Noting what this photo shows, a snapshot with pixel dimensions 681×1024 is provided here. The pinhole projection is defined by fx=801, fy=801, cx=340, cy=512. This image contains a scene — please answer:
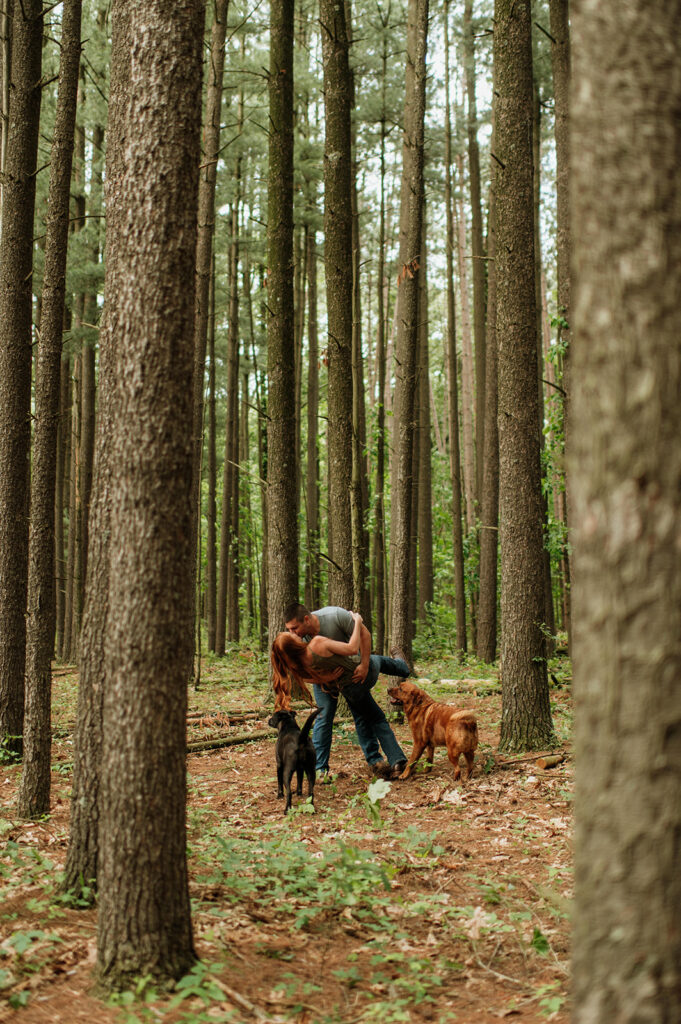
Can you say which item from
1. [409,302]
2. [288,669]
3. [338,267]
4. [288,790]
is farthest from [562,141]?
[288,790]

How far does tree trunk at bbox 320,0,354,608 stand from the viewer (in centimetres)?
1105

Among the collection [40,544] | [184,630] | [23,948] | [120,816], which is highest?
[40,544]

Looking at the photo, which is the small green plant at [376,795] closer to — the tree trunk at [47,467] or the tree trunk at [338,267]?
the tree trunk at [47,467]

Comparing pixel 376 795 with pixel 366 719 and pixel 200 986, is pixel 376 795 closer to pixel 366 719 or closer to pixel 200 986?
pixel 366 719

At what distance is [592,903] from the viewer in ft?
6.92

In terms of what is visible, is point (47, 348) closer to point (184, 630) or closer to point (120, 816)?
point (184, 630)

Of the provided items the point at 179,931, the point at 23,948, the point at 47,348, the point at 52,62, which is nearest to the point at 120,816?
the point at 179,931

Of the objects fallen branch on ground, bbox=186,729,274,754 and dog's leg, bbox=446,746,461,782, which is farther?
fallen branch on ground, bbox=186,729,274,754

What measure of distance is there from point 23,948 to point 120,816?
2.83 feet

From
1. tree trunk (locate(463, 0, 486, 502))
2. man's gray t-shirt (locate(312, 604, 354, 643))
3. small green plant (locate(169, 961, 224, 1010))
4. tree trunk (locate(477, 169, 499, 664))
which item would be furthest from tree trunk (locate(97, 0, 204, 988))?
tree trunk (locate(463, 0, 486, 502))

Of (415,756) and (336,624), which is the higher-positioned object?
(336,624)

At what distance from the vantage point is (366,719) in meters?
8.09

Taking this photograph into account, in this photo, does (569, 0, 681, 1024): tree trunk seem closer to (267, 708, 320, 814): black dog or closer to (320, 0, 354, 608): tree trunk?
(267, 708, 320, 814): black dog

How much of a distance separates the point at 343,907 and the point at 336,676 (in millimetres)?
2999
